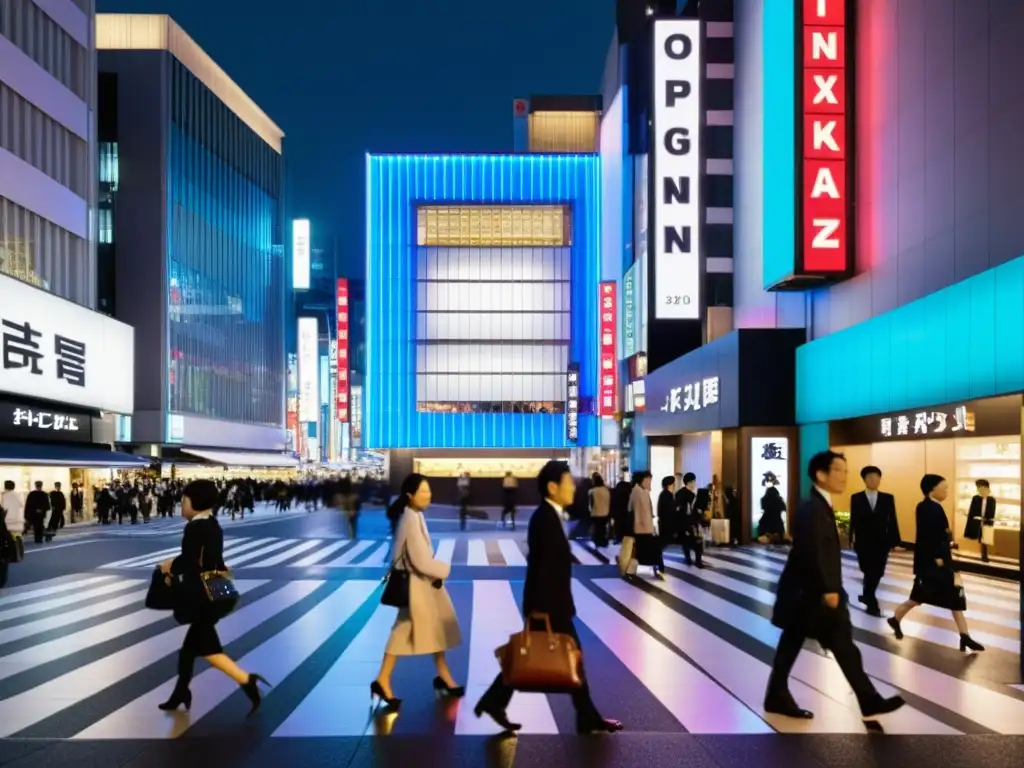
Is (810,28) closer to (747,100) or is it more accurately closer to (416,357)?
(747,100)

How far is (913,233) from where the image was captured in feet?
58.3

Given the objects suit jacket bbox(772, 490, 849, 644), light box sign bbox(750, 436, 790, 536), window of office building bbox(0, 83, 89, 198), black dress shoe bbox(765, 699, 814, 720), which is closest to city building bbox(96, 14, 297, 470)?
window of office building bbox(0, 83, 89, 198)

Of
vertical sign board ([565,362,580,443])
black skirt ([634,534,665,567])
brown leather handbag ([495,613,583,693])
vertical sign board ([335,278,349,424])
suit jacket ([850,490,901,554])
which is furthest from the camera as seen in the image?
vertical sign board ([335,278,349,424])

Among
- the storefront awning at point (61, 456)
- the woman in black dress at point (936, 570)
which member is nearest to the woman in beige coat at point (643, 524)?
the woman in black dress at point (936, 570)

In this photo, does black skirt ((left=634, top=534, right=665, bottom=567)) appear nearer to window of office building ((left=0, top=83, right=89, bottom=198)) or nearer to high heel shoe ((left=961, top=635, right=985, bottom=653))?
high heel shoe ((left=961, top=635, right=985, bottom=653))

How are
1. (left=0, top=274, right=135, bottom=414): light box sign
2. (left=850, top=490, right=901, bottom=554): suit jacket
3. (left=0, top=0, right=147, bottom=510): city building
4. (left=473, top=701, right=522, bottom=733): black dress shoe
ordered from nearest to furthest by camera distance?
1. (left=473, top=701, right=522, bottom=733): black dress shoe
2. (left=850, top=490, right=901, bottom=554): suit jacket
3. (left=0, top=274, right=135, bottom=414): light box sign
4. (left=0, top=0, right=147, bottom=510): city building

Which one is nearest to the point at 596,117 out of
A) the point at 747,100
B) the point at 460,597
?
the point at 747,100

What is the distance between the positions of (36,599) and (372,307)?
151ft

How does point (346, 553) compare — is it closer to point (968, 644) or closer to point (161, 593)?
point (968, 644)

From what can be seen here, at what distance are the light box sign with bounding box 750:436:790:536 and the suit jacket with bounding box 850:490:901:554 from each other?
11.7 meters

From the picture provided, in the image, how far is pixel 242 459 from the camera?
222ft

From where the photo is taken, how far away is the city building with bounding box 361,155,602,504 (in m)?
59.9

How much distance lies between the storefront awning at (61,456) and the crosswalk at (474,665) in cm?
1307

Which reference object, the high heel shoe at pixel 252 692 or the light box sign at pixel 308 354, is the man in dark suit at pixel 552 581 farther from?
the light box sign at pixel 308 354
